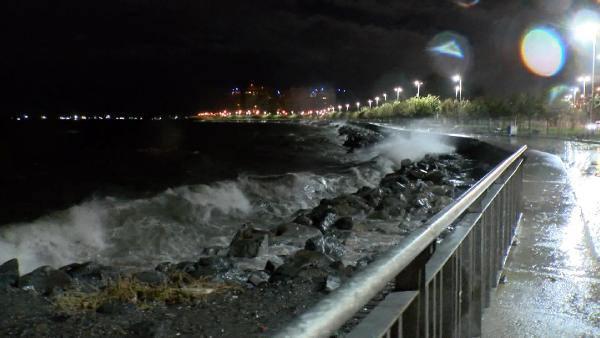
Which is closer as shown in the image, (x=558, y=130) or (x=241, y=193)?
(x=241, y=193)

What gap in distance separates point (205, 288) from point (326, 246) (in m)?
2.79

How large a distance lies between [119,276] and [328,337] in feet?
31.2

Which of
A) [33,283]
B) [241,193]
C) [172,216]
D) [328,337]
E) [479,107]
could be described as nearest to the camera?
[328,337]

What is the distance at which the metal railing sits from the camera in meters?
1.68

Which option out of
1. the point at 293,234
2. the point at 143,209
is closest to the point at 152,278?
the point at 293,234

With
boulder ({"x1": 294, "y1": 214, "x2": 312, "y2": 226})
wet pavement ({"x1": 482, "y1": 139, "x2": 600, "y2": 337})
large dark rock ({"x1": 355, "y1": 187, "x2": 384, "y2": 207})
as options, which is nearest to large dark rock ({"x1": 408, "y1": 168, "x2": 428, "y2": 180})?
large dark rock ({"x1": 355, "y1": 187, "x2": 384, "y2": 207})

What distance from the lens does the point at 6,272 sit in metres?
10.4

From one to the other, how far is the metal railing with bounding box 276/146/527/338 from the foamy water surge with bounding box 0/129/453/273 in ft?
30.0

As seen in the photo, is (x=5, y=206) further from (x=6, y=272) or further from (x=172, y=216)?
(x=6, y=272)

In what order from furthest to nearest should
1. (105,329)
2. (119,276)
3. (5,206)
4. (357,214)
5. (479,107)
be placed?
(479,107)
(5,206)
(357,214)
(119,276)
(105,329)

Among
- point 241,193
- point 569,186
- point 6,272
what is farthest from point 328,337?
point 241,193

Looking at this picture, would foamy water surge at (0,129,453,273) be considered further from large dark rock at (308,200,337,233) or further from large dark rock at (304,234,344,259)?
large dark rock at (304,234,344,259)

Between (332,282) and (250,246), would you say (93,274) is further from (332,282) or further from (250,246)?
(332,282)

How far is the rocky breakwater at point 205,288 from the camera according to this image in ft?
25.1
